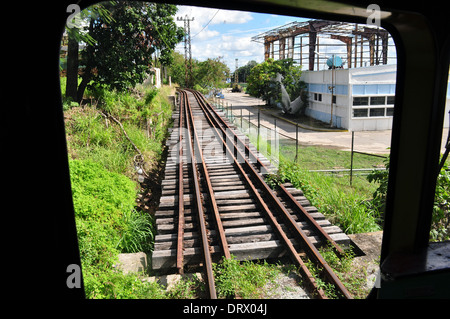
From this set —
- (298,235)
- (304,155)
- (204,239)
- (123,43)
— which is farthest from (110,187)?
(304,155)

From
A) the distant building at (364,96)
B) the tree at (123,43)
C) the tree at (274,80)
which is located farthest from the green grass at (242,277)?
the tree at (274,80)

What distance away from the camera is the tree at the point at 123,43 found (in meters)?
11.2

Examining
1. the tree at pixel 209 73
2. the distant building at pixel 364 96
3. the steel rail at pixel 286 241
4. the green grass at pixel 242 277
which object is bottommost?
the green grass at pixel 242 277

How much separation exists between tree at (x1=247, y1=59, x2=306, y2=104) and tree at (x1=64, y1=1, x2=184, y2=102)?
67.9 ft

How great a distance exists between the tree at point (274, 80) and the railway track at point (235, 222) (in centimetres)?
2423

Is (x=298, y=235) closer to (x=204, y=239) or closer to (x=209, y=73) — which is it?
(x=204, y=239)

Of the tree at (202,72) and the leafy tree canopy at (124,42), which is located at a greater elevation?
the tree at (202,72)

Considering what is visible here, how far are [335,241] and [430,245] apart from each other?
2.75 metres

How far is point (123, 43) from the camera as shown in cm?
1177

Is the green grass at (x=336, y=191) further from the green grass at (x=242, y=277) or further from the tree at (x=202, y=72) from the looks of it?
the tree at (x=202, y=72)

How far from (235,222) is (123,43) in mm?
8581

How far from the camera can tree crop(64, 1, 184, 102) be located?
11.2 m

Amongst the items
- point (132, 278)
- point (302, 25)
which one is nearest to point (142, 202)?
point (132, 278)
